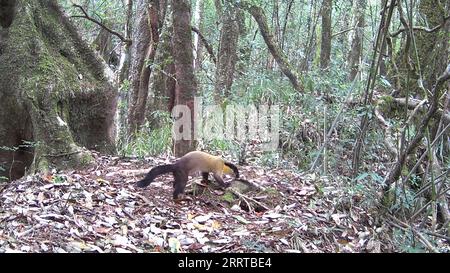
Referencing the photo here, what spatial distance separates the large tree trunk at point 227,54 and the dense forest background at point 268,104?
0.02 metres

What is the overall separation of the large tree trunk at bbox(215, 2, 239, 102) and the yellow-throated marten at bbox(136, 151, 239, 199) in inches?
148

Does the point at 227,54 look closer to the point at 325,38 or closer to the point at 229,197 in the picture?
the point at 325,38

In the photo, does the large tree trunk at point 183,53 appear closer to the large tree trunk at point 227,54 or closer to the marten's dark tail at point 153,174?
the marten's dark tail at point 153,174

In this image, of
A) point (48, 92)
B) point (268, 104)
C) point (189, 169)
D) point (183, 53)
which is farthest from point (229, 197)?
point (268, 104)

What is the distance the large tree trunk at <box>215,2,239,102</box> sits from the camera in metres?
8.77

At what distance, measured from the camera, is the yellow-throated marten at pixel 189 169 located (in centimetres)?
472

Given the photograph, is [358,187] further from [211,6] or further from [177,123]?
[211,6]

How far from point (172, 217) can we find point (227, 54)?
5103 mm

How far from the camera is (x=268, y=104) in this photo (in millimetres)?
8234

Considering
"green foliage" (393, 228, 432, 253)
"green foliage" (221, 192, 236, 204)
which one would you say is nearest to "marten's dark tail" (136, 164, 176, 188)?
"green foliage" (221, 192, 236, 204)

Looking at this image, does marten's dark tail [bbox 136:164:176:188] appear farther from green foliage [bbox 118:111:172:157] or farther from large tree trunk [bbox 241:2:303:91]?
large tree trunk [bbox 241:2:303:91]

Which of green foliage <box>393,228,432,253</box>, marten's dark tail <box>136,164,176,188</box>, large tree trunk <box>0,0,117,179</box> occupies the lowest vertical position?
green foliage <box>393,228,432,253</box>
